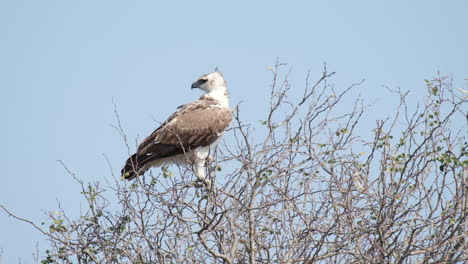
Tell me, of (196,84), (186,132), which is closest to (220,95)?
(196,84)

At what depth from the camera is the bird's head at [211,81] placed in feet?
34.3

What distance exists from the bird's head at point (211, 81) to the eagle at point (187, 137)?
331 millimetres

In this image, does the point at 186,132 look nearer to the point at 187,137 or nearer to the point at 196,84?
the point at 187,137

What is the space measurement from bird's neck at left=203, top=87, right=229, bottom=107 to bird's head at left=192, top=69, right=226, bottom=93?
0.04 meters

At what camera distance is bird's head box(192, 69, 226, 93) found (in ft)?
34.3

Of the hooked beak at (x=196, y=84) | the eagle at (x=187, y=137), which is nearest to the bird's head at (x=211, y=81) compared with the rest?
the hooked beak at (x=196, y=84)

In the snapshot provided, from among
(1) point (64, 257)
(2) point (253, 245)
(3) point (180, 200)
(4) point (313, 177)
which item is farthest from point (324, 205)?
(1) point (64, 257)

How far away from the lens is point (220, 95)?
10.4 metres

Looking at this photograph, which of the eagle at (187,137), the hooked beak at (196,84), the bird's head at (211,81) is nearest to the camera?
the eagle at (187,137)

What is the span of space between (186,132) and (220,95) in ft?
2.97

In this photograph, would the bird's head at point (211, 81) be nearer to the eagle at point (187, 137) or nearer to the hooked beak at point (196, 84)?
the hooked beak at point (196, 84)

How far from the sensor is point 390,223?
7.21 metres

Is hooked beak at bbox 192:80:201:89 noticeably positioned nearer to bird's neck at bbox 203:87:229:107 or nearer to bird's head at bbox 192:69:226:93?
bird's head at bbox 192:69:226:93

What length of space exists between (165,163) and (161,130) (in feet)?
1.67
